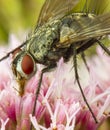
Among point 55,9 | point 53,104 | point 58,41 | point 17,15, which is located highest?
point 17,15

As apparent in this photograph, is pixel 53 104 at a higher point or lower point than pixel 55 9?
lower

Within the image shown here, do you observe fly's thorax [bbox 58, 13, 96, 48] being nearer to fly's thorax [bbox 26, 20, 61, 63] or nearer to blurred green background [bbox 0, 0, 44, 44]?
fly's thorax [bbox 26, 20, 61, 63]

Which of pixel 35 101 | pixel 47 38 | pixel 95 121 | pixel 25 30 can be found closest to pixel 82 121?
pixel 95 121

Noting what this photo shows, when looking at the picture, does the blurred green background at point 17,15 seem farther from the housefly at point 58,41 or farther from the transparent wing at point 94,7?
the housefly at point 58,41

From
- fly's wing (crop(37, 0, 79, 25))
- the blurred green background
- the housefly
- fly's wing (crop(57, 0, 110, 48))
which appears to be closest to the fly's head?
the housefly

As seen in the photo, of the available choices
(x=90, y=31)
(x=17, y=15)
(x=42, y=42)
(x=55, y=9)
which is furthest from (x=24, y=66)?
(x=17, y=15)

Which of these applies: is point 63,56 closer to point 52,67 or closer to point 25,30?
point 52,67

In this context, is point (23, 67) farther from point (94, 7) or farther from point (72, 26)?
point (94, 7)

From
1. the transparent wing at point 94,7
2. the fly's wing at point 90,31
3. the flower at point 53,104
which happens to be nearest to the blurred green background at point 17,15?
the transparent wing at point 94,7
